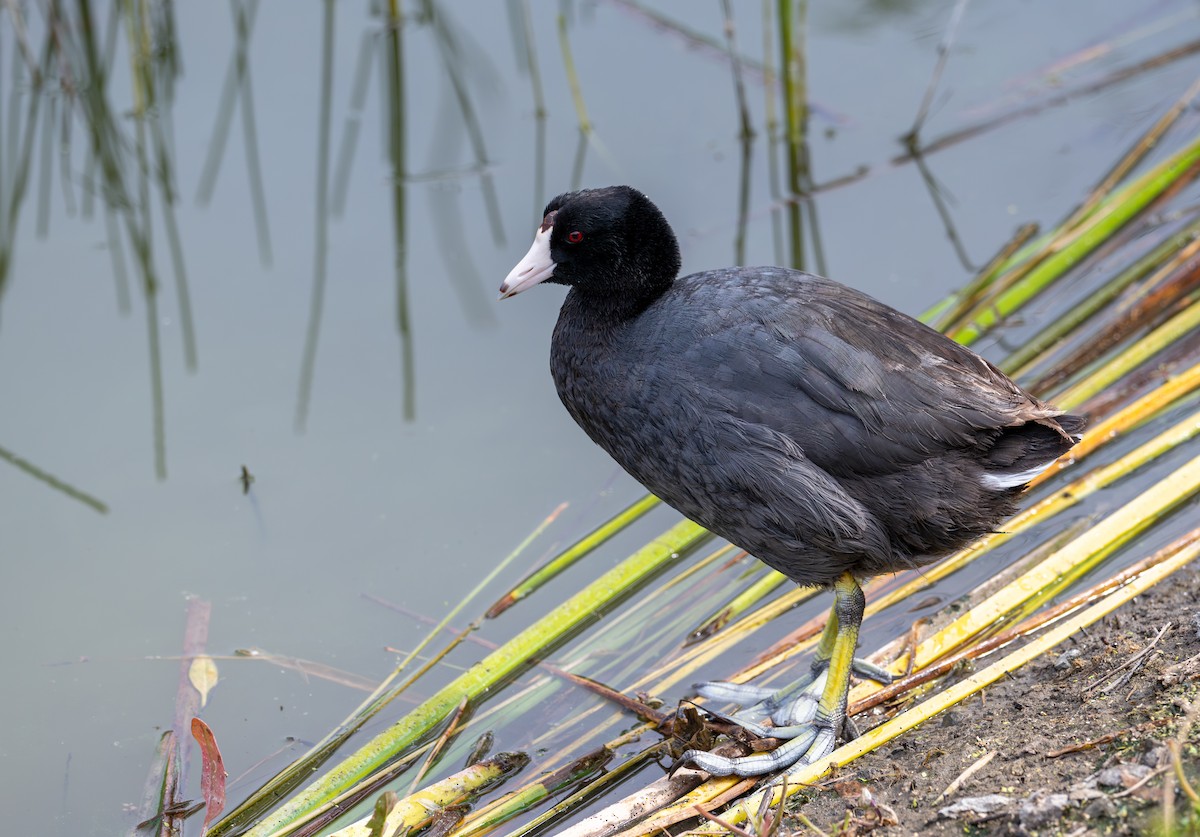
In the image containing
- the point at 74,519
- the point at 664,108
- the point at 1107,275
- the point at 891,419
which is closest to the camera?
the point at 891,419

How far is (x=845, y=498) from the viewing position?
2963 millimetres

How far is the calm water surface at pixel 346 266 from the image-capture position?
12.6 feet

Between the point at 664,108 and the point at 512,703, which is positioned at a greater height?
the point at 664,108

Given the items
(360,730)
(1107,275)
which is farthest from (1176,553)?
(360,730)

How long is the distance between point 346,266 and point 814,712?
9.07ft

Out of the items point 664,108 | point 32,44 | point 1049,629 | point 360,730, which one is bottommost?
point 360,730

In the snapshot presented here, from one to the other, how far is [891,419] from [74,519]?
2679mm

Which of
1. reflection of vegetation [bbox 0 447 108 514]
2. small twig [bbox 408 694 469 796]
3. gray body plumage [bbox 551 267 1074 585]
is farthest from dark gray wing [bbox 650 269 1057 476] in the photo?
reflection of vegetation [bbox 0 447 108 514]

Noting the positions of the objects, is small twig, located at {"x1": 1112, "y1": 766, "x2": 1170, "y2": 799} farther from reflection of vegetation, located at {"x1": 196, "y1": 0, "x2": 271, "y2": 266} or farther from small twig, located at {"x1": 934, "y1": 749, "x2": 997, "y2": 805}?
reflection of vegetation, located at {"x1": 196, "y1": 0, "x2": 271, "y2": 266}

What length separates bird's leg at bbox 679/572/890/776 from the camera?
3.14 metres

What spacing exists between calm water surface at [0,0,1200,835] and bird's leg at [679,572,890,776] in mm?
659

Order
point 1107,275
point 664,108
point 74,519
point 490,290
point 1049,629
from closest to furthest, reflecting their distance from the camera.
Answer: point 1049,629, point 74,519, point 1107,275, point 490,290, point 664,108

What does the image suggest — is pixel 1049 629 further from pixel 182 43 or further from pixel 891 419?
pixel 182 43

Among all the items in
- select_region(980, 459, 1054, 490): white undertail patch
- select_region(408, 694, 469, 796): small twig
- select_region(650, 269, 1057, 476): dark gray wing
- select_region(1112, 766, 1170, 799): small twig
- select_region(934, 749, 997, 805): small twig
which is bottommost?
select_region(408, 694, 469, 796): small twig
